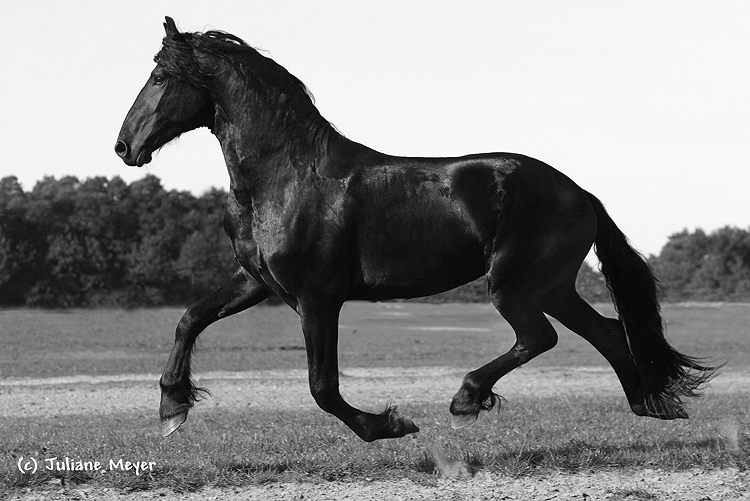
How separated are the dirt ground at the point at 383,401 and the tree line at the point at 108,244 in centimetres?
267

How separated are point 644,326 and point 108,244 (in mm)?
13036

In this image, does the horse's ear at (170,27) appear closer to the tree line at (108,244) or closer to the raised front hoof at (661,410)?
the raised front hoof at (661,410)

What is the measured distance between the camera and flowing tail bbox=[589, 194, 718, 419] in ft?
21.7

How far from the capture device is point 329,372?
5.62 m

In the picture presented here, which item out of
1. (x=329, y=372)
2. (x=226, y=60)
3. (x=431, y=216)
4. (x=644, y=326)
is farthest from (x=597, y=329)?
(x=226, y=60)

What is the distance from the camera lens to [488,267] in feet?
19.3

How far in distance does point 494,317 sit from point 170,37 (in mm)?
24433

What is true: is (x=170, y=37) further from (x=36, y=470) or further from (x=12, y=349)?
(x=12, y=349)

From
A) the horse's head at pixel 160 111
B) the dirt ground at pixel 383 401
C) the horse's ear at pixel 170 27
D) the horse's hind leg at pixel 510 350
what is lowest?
the dirt ground at pixel 383 401

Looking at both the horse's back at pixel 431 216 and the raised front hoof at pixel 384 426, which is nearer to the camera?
the raised front hoof at pixel 384 426

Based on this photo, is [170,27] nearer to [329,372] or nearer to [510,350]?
[329,372]

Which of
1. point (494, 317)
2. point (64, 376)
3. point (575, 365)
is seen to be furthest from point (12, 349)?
point (494, 317)

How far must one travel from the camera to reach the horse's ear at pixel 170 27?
5.76m

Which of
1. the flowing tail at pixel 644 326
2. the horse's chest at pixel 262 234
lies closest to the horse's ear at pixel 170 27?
the horse's chest at pixel 262 234
